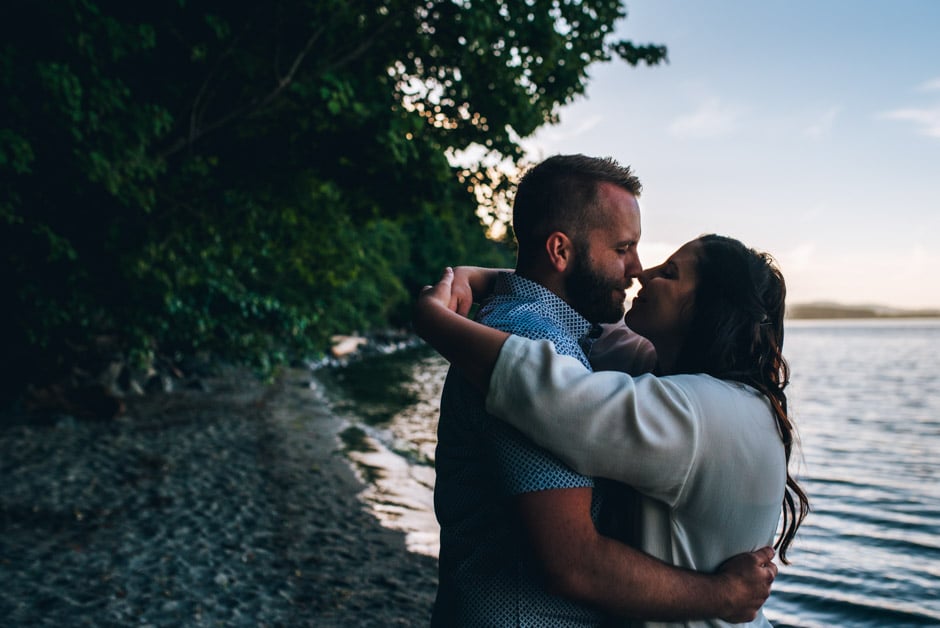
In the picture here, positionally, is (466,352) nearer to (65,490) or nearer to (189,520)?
(189,520)

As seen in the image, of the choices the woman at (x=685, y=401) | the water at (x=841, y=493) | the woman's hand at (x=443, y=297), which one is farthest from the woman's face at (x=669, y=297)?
the water at (x=841, y=493)

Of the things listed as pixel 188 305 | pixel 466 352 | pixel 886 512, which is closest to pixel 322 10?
pixel 188 305

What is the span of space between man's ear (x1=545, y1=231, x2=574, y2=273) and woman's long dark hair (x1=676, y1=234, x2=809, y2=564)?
1.19 ft

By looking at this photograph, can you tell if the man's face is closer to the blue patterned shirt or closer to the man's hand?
the blue patterned shirt

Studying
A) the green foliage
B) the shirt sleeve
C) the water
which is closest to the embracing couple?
the shirt sleeve

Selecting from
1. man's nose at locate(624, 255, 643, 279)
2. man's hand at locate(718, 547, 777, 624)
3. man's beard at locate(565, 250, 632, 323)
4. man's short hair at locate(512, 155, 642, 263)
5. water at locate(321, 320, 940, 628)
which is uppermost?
man's short hair at locate(512, 155, 642, 263)

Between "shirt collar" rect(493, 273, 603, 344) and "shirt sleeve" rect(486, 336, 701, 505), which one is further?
"shirt collar" rect(493, 273, 603, 344)

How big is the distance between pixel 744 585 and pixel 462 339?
2.86ft

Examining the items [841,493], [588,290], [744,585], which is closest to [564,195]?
[588,290]

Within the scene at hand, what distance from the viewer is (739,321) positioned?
194 cm

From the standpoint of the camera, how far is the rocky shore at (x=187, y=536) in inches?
231

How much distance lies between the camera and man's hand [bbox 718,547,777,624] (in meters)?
1.72

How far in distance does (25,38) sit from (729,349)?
7.14m

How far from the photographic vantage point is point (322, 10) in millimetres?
9094
